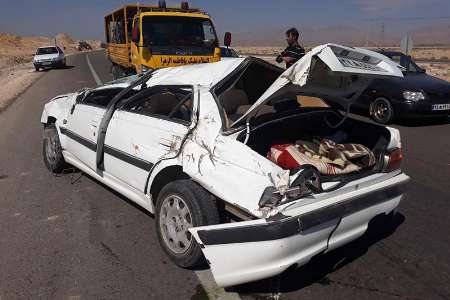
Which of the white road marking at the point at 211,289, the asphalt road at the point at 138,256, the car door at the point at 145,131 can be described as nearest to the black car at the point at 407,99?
the asphalt road at the point at 138,256

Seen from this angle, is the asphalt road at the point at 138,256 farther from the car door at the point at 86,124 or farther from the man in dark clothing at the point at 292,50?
the man in dark clothing at the point at 292,50

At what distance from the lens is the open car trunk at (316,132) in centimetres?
389

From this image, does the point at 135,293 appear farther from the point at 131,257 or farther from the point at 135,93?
the point at 135,93

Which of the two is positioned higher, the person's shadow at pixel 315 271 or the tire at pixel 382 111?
the tire at pixel 382 111

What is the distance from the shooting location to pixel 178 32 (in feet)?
37.4

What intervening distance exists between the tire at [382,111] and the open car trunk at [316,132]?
5697 millimetres

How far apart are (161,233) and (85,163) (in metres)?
1.79

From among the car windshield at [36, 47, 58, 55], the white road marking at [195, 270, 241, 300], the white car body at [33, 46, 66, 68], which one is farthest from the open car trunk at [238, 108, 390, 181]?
the car windshield at [36, 47, 58, 55]

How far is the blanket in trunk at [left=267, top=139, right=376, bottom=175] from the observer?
3.37 meters

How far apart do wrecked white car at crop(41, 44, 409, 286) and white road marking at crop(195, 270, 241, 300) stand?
125mm

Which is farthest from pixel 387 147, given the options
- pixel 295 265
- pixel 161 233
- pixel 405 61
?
pixel 405 61

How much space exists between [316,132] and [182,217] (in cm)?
166

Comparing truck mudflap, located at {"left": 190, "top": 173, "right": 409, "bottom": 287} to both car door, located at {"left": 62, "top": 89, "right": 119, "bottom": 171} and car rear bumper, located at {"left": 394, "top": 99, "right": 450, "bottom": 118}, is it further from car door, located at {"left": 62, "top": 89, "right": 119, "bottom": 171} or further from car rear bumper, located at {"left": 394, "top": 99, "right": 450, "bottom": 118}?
car rear bumper, located at {"left": 394, "top": 99, "right": 450, "bottom": 118}

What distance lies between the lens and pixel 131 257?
3635 mm
